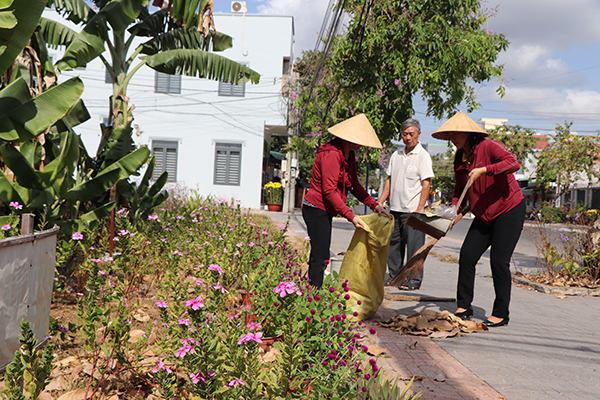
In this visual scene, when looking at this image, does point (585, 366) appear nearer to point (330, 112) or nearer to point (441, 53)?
point (441, 53)

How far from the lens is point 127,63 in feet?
25.4

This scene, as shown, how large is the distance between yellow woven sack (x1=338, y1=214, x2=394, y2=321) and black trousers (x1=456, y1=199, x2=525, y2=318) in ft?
2.95

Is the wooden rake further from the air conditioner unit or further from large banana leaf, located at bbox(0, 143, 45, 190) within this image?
the air conditioner unit

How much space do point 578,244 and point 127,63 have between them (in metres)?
8.04

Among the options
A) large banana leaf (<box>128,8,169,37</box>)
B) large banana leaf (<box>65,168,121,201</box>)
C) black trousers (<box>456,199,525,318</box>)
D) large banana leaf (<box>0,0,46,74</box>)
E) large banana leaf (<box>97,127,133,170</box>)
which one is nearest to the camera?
large banana leaf (<box>0,0,46,74</box>)

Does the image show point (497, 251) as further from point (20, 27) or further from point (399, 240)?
point (20, 27)

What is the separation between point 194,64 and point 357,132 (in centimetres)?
501

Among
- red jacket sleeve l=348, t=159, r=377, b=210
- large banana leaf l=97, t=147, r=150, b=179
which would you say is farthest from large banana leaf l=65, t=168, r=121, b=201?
red jacket sleeve l=348, t=159, r=377, b=210

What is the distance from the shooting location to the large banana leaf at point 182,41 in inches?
342

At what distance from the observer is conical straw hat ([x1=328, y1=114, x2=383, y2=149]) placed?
453 cm

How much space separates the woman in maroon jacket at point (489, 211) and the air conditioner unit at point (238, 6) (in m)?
20.3

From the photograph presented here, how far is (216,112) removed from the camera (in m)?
23.3

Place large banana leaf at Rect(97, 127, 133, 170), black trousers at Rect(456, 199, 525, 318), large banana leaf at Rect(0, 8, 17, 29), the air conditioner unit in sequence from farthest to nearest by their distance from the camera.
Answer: the air conditioner unit < large banana leaf at Rect(97, 127, 133, 170) < black trousers at Rect(456, 199, 525, 318) < large banana leaf at Rect(0, 8, 17, 29)

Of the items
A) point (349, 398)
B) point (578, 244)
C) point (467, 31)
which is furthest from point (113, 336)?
point (467, 31)
